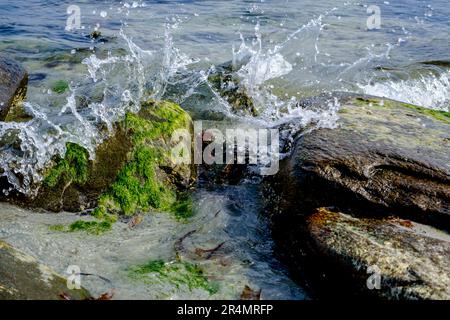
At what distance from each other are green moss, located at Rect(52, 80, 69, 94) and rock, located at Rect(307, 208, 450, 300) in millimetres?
5096

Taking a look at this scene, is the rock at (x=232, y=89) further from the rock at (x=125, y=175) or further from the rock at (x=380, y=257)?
the rock at (x=380, y=257)

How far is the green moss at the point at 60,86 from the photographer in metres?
7.71

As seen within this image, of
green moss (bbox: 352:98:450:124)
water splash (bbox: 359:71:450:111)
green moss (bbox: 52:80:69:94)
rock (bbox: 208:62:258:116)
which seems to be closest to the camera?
green moss (bbox: 352:98:450:124)

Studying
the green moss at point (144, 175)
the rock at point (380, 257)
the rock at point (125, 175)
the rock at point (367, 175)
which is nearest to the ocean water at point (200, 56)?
the rock at point (125, 175)

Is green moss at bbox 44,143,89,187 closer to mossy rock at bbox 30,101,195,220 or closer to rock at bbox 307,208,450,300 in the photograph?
mossy rock at bbox 30,101,195,220

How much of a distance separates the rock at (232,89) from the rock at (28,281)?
3.49 meters

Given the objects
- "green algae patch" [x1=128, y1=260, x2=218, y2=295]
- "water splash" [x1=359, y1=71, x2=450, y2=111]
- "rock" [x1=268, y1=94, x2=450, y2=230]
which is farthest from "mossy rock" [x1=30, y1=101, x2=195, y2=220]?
"water splash" [x1=359, y1=71, x2=450, y2=111]

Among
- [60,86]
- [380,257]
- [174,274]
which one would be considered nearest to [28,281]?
[174,274]

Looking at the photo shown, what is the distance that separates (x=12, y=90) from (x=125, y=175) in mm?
2353

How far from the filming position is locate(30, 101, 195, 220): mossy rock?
4.57 metres

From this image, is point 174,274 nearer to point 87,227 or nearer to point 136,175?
point 87,227

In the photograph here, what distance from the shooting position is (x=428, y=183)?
4.04 meters
